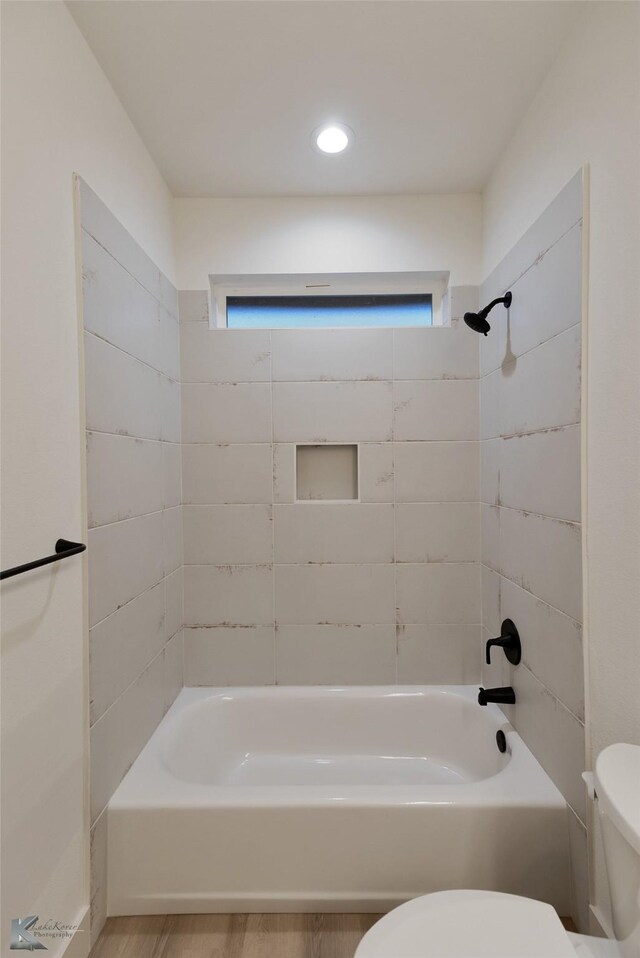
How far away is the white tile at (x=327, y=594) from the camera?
7.20 ft

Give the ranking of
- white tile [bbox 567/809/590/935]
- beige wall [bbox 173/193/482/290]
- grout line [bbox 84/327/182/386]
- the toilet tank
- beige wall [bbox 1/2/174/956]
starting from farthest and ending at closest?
beige wall [bbox 173/193/482/290]
grout line [bbox 84/327/182/386]
white tile [bbox 567/809/590/935]
beige wall [bbox 1/2/174/956]
the toilet tank

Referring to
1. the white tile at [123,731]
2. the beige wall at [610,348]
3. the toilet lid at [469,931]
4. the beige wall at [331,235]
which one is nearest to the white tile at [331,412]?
the beige wall at [331,235]

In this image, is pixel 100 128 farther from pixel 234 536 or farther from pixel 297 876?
pixel 297 876

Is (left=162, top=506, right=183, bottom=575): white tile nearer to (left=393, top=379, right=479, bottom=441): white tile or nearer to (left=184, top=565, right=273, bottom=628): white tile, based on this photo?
(left=184, top=565, right=273, bottom=628): white tile

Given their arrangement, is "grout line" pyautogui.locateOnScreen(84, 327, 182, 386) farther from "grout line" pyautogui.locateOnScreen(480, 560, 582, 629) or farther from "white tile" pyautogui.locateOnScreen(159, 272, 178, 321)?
"grout line" pyautogui.locateOnScreen(480, 560, 582, 629)

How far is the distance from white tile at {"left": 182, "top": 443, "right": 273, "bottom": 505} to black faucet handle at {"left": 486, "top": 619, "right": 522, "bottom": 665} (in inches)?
43.3

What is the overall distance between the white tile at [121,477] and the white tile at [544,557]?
1.34 meters

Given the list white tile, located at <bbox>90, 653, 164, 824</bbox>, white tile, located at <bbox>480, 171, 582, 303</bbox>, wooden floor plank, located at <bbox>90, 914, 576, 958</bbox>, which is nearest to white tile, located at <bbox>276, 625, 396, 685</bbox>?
white tile, located at <bbox>90, 653, 164, 824</bbox>

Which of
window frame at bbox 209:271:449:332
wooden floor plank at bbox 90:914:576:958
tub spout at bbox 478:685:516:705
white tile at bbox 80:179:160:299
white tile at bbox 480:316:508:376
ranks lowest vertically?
wooden floor plank at bbox 90:914:576:958

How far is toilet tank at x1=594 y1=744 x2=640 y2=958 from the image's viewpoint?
0.86 metres

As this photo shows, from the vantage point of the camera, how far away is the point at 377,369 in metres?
2.18

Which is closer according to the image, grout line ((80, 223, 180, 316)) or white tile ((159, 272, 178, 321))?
grout line ((80, 223, 180, 316))

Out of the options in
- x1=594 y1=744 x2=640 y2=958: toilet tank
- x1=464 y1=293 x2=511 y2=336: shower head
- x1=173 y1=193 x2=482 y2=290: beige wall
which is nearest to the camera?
x1=594 y1=744 x2=640 y2=958: toilet tank

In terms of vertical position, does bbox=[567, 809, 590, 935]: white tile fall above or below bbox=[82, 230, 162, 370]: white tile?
below
